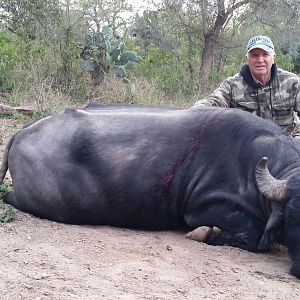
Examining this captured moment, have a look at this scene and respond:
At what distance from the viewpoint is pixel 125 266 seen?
3873 mm

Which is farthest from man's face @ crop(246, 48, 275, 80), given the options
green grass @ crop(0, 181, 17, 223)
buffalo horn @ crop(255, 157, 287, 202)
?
green grass @ crop(0, 181, 17, 223)

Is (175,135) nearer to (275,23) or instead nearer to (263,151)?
(263,151)

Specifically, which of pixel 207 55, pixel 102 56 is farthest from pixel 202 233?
pixel 207 55

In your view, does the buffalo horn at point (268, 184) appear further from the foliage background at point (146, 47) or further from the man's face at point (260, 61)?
the foliage background at point (146, 47)

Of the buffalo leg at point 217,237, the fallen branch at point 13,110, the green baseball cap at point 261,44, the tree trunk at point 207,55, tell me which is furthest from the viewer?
the tree trunk at point 207,55

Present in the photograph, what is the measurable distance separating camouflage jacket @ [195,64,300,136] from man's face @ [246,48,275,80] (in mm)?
118

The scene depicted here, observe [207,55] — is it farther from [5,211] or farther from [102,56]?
[5,211]

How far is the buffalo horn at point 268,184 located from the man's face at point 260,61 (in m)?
2.09

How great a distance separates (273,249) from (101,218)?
1370 mm

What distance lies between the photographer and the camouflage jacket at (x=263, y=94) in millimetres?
6547

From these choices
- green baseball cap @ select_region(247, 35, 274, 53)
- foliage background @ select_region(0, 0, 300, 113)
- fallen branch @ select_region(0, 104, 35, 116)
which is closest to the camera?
green baseball cap @ select_region(247, 35, 274, 53)

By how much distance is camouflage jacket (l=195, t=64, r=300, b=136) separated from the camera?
655 centimetres

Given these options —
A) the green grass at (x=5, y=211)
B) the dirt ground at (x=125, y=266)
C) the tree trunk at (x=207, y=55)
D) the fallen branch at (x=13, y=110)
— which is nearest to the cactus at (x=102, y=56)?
the fallen branch at (x=13, y=110)

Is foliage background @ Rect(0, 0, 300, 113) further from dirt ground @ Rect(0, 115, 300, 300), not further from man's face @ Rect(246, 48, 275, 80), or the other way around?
dirt ground @ Rect(0, 115, 300, 300)
